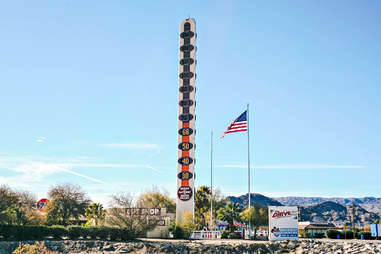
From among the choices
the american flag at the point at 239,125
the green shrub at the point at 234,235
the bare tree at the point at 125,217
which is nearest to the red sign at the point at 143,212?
the bare tree at the point at 125,217

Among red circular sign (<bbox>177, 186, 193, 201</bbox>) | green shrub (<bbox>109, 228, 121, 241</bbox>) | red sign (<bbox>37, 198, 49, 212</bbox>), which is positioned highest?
red circular sign (<bbox>177, 186, 193, 201</bbox>)

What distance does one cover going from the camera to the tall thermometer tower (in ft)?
202

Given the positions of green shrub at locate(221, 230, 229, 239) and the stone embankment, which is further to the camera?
green shrub at locate(221, 230, 229, 239)

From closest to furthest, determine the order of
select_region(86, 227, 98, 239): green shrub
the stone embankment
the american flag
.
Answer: the stone embankment, select_region(86, 227, 98, 239): green shrub, the american flag

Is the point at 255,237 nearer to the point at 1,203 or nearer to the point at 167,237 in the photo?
the point at 167,237

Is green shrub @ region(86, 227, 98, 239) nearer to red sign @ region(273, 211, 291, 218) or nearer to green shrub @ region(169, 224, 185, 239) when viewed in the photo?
green shrub @ region(169, 224, 185, 239)

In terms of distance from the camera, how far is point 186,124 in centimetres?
6325

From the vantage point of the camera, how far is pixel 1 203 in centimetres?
5594

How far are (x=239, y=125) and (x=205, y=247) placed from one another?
57.4 feet

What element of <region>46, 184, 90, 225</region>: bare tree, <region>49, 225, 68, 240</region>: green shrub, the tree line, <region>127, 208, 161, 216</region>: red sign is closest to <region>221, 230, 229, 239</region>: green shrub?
the tree line

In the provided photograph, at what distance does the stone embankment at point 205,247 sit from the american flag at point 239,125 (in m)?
15.3

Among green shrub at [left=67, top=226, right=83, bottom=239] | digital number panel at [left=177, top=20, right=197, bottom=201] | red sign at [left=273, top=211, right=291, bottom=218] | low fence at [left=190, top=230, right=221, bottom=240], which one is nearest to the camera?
green shrub at [left=67, top=226, right=83, bottom=239]

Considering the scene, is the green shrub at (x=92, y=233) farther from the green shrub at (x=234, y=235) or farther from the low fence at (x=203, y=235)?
the green shrub at (x=234, y=235)

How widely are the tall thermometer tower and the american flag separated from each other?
28.0ft
